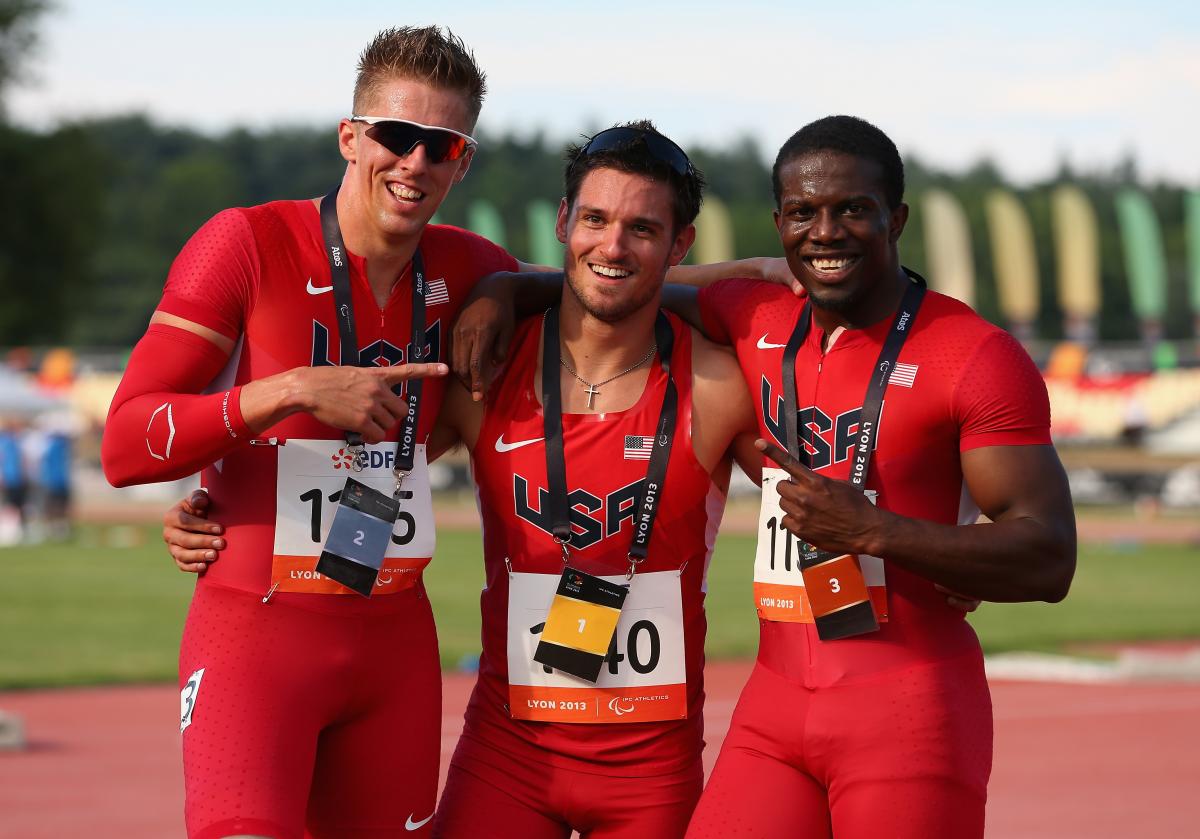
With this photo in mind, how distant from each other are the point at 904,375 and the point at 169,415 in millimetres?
1924

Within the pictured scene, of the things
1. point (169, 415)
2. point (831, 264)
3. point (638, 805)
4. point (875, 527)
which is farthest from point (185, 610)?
point (875, 527)

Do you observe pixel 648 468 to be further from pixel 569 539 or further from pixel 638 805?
pixel 638 805

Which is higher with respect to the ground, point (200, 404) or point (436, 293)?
point (436, 293)

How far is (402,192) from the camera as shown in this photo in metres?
4.52

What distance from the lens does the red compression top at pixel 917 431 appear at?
4.22m

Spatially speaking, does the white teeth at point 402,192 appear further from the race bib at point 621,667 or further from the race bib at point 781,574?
the race bib at point 781,574

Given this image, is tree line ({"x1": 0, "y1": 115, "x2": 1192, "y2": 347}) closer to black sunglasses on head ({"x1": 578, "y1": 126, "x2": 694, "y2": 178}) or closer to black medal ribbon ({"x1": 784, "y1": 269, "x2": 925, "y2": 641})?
black sunglasses on head ({"x1": 578, "y1": 126, "x2": 694, "y2": 178})

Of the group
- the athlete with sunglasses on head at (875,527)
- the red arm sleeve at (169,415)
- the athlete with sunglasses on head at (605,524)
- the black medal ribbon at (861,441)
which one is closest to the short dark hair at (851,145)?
the athlete with sunglasses on head at (875,527)

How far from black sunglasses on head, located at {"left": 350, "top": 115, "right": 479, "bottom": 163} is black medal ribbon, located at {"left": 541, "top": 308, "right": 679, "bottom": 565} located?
75cm

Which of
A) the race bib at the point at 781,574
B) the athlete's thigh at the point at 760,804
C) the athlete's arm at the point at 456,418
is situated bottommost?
the athlete's thigh at the point at 760,804

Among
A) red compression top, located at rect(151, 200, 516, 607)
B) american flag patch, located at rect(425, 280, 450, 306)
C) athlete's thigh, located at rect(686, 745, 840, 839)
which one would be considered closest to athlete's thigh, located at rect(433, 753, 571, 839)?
athlete's thigh, located at rect(686, 745, 840, 839)

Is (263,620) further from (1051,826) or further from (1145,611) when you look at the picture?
(1145,611)

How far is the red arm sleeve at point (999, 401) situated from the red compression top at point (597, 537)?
87 cm

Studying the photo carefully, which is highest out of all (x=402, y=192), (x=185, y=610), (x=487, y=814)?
(x=402, y=192)
